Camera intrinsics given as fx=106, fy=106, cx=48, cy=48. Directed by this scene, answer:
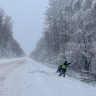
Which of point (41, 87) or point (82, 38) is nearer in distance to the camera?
point (41, 87)

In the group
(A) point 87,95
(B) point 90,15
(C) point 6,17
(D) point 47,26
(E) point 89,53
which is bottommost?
(A) point 87,95

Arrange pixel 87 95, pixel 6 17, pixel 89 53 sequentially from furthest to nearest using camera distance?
pixel 6 17, pixel 89 53, pixel 87 95

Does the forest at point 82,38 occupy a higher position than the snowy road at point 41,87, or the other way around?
the forest at point 82,38

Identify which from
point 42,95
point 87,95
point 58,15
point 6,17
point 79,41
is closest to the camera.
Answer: point 42,95

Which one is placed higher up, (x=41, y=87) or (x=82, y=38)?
(x=82, y=38)

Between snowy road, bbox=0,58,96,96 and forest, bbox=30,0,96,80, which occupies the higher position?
forest, bbox=30,0,96,80

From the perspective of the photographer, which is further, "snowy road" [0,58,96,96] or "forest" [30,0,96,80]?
"forest" [30,0,96,80]

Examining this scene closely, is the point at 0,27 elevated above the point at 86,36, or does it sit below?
above

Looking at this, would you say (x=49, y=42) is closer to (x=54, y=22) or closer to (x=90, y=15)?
(x=54, y=22)

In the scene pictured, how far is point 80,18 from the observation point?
44.7 feet

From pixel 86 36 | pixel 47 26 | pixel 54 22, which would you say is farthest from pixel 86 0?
pixel 47 26

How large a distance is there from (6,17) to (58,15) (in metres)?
23.1

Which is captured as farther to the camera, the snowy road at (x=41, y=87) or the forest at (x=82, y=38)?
the forest at (x=82, y=38)

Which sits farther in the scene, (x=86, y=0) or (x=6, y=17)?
(x=6, y=17)
